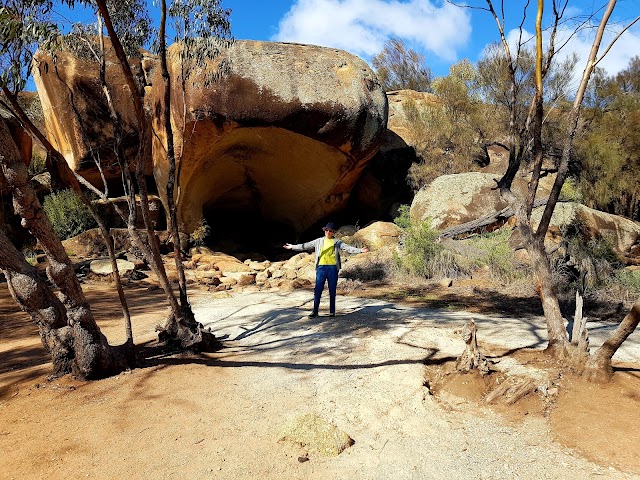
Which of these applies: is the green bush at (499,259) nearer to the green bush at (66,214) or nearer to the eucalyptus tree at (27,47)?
the eucalyptus tree at (27,47)

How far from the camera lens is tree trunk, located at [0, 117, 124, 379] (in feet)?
12.3

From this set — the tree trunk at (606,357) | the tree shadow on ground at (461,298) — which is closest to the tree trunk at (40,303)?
the tree trunk at (606,357)

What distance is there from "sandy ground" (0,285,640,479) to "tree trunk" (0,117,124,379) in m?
0.18

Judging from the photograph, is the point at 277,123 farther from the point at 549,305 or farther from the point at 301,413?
the point at 301,413

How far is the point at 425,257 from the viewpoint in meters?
9.61

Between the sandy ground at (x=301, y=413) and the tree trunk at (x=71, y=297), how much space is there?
0.18 m

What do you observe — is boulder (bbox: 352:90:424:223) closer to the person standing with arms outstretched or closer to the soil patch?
the person standing with arms outstretched

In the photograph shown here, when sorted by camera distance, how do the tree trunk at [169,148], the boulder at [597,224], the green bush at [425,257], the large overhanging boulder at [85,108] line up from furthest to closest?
the large overhanging boulder at [85,108] < the boulder at [597,224] < the green bush at [425,257] < the tree trunk at [169,148]

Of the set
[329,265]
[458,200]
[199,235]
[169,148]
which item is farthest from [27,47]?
[458,200]

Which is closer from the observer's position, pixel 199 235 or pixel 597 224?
pixel 597 224

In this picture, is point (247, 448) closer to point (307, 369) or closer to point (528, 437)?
point (307, 369)

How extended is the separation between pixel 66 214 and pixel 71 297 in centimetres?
1054

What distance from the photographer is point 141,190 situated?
4500 mm

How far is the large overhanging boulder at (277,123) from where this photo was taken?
11273 mm
